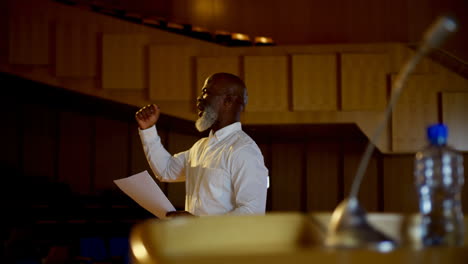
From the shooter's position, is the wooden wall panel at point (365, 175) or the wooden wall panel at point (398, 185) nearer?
the wooden wall panel at point (398, 185)

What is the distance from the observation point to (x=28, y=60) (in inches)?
262

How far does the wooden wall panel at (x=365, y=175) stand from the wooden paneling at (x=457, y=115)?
1259 mm

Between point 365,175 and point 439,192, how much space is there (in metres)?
6.53

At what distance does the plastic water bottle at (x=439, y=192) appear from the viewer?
3.12ft

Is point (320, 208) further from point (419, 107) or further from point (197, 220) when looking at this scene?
point (197, 220)

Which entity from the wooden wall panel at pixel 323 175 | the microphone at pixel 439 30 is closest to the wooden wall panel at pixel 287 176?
the wooden wall panel at pixel 323 175

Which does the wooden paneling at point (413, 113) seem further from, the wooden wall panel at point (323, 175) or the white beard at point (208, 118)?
the white beard at point (208, 118)

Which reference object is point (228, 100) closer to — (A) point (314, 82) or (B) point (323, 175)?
(A) point (314, 82)

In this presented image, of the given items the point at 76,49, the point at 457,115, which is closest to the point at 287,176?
the point at 457,115

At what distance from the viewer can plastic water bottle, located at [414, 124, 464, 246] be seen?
0.95 metres

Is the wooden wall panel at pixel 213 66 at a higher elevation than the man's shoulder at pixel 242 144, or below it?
higher

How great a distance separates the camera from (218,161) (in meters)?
2.94

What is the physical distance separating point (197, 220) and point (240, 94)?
2309 millimetres

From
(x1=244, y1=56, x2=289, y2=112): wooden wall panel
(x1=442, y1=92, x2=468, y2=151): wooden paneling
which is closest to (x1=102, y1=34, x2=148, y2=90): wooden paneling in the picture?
(x1=244, y1=56, x2=289, y2=112): wooden wall panel
